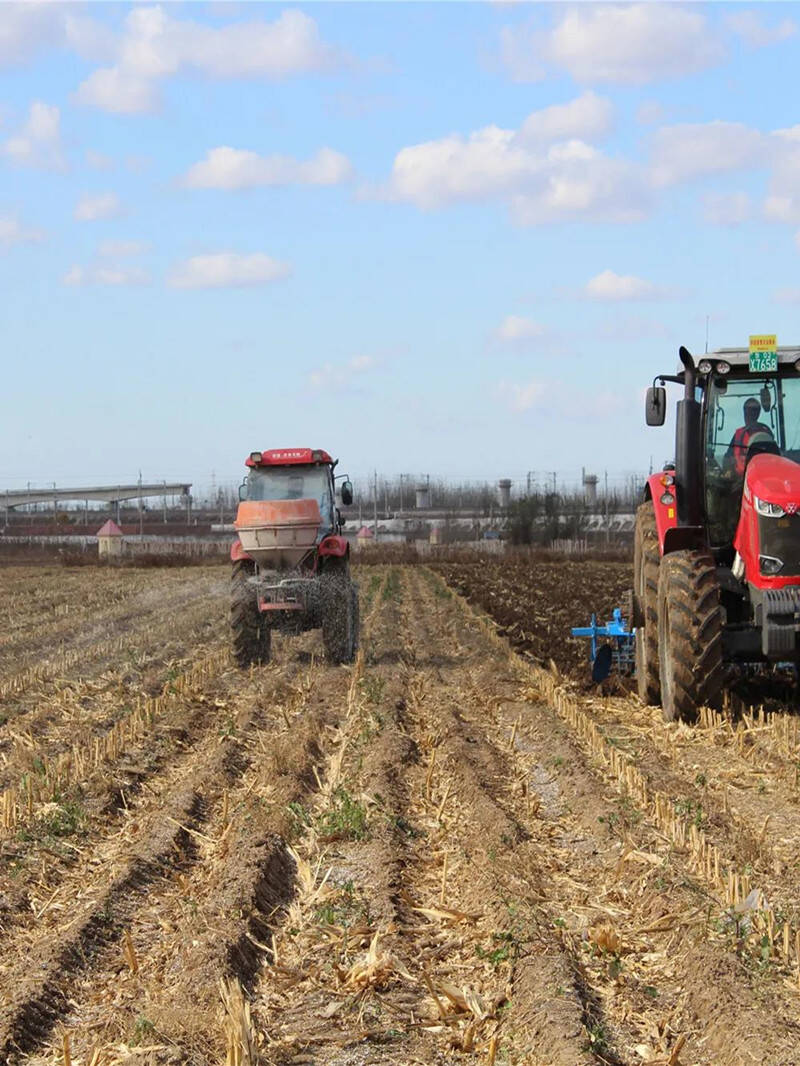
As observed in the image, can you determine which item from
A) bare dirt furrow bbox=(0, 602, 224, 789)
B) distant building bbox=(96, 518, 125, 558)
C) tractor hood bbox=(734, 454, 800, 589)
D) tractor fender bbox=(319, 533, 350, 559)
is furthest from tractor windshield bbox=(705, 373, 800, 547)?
distant building bbox=(96, 518, 125, 558)

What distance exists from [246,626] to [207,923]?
30.2 feet

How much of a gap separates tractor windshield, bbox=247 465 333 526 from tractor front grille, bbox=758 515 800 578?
7272 mm

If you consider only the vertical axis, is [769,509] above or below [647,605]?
above

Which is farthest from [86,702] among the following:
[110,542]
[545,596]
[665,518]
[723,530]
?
[110,542]

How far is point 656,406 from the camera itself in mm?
9875

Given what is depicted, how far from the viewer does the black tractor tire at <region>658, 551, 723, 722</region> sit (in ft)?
31.0

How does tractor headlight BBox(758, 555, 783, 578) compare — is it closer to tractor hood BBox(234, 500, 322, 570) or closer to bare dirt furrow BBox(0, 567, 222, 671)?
tractor hood BBox(234, 500, 322, 570)

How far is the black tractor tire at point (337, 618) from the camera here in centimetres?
1452

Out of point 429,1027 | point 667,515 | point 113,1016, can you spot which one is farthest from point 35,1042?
point 667,515

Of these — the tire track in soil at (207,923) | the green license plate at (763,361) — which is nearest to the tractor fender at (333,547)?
the tire track in soil at (207,923)

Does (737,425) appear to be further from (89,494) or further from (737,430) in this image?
(89,494)

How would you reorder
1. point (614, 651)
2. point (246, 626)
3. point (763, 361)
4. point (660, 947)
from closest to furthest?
point (660, 947)
point (763, 361)
point (614, 651)
point (246, 626)

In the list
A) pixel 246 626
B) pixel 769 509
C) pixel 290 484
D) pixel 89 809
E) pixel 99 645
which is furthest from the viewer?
pixel 99 645

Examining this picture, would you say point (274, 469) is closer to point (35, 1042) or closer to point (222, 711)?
A: point (222, 711)
